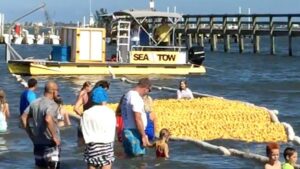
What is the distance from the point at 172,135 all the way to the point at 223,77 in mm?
25432

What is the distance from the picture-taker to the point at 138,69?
34.6 m

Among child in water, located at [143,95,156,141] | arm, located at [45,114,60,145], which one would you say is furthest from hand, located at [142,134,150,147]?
arm, located at [45,114,60,145]

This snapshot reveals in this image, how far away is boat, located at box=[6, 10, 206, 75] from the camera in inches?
1332

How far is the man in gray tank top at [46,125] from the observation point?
10055 mm

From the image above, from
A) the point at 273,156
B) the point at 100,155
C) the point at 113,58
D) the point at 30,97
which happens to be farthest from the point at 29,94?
the point at 113,58

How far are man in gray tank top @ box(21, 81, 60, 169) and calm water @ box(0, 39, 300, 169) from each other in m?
2.20

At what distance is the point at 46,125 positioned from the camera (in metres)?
10.1

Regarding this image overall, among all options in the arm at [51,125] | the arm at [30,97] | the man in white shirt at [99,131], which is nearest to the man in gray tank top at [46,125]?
the arm at [51,125]

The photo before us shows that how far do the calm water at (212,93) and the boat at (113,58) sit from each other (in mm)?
474

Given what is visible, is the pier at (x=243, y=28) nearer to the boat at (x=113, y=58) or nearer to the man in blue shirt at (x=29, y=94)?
the boat at (x=113, y=58)

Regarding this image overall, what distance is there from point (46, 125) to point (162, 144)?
3.31 m

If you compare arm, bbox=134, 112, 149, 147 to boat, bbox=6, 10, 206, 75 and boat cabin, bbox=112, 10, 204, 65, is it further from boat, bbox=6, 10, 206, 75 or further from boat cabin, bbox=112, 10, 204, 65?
boat cabin, bbox=112, 10, 204, 65

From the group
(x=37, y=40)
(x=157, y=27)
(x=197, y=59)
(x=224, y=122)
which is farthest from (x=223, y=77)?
(x=37, y=40)

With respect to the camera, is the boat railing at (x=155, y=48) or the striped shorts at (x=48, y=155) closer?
the striped shorts at (x=48, y=155)
